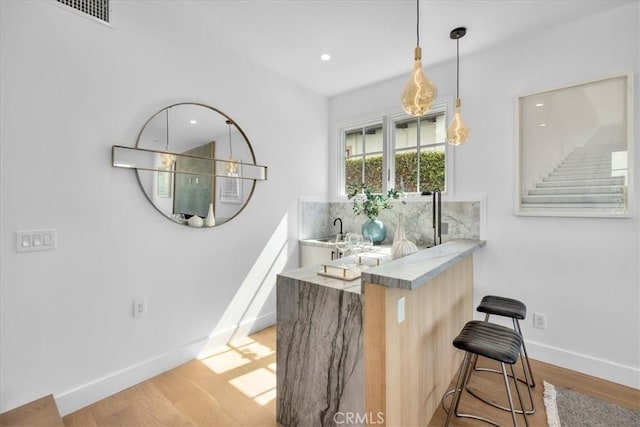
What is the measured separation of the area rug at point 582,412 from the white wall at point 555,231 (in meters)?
0.39

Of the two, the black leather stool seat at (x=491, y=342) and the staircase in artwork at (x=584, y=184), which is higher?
the staircase in artwork at (x=584, y=184)

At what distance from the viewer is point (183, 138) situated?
7.94ft

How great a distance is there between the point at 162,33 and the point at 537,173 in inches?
126

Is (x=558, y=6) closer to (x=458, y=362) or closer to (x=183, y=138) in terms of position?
(x=458, y=362)

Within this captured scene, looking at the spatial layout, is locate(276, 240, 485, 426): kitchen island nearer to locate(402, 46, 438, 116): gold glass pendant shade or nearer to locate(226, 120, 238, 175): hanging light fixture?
locate(402, 46, 438, 116): gold glass pendant shade

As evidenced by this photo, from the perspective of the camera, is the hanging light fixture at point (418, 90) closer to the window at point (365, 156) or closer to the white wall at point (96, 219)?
the white wall at point (96, 219)

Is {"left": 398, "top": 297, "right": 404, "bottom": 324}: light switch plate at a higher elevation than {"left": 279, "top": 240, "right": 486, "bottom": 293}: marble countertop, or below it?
below

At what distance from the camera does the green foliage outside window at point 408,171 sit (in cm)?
312

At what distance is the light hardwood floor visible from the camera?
6.01ft

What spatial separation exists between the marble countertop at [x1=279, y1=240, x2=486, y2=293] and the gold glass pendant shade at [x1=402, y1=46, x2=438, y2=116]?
870 mm

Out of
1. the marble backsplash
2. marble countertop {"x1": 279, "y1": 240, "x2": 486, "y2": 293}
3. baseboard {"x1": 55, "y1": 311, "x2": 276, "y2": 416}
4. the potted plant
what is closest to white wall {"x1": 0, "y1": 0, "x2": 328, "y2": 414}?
baseboard {"x1": 55, "y1": 311, "x2": 276, "y2": 416}

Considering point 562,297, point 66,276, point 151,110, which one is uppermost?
point 151,110

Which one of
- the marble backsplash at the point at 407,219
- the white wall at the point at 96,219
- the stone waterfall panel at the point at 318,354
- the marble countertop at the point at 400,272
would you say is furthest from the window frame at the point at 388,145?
the stone waterfall panel at the point at 318,354

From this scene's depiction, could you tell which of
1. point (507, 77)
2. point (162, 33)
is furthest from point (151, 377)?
point (507, 77)
